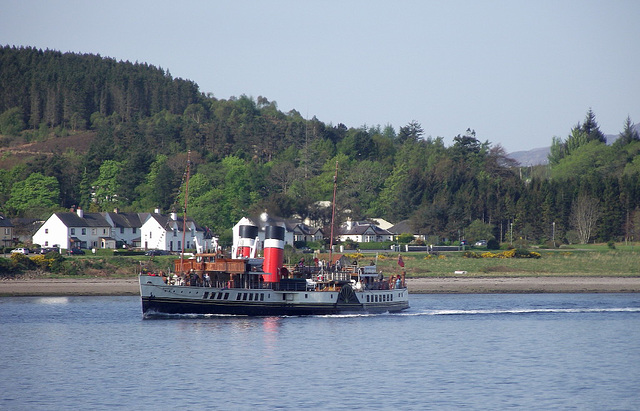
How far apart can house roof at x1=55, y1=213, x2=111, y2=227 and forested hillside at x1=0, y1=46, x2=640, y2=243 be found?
12.1 m

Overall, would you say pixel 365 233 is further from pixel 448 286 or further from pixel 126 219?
pixel 448 286

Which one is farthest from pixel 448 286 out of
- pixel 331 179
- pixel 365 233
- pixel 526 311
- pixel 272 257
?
pixel 331 179

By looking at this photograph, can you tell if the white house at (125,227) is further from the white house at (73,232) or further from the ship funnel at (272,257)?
the ship funnel at (272,257)

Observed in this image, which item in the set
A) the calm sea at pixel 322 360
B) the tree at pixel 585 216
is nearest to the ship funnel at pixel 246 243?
the calm sea at pixel 322 360

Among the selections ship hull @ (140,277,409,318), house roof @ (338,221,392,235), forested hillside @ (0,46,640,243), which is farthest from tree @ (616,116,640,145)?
ship hull @ (140,277,409,318)

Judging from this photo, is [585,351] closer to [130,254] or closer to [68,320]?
[68,320]

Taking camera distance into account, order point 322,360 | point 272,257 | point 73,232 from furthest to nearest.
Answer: point 73,232 → point 272,257 → point 322,360

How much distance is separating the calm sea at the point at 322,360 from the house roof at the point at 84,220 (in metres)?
47.2

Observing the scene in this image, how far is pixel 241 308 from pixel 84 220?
6193 cm

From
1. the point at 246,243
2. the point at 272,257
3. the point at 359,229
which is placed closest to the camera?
the point at 272,257

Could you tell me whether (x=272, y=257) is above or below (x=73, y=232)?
below

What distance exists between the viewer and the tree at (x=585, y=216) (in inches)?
5044

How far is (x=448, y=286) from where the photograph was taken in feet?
267

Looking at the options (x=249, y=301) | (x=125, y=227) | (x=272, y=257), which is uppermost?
(x=125, y=227)
